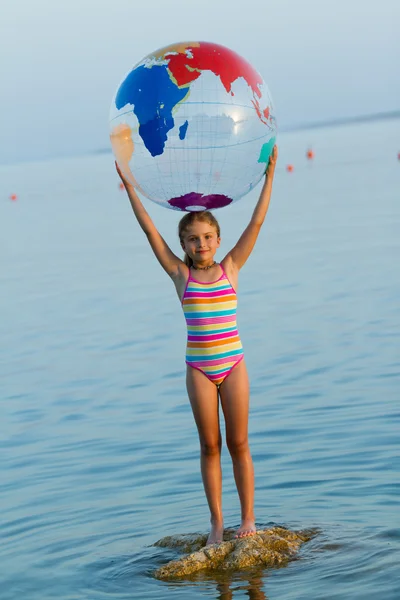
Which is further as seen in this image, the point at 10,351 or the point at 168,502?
the point at 10,351

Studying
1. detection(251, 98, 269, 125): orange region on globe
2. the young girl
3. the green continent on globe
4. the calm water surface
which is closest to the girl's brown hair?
the young girl

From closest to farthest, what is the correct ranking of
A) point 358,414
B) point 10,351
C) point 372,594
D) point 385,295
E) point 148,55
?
point 372,594
point 148,55
point 358,414
point 10,351
point 385,295

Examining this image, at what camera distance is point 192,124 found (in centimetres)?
646

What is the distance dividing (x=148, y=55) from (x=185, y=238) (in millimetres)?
1067

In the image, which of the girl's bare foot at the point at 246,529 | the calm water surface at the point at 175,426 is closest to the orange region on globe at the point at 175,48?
the girl's bare foot at the point at 246,529

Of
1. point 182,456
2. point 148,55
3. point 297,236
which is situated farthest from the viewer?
point 297,236

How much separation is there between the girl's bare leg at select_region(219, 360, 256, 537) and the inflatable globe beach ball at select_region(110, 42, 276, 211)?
1.03m

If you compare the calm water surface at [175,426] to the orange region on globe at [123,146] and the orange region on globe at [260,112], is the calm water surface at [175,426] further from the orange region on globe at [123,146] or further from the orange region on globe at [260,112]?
the orange region on globe at [260,112]

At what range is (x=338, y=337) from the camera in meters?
13.4

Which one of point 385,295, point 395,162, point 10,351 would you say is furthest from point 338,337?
point 395,162

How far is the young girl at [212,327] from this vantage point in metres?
6.80

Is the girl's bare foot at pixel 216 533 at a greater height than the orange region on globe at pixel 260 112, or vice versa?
A: the orange region on globe at pixel 260 112

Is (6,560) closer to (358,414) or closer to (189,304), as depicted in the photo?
(189,304)

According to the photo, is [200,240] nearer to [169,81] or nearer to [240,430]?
[169,81]
